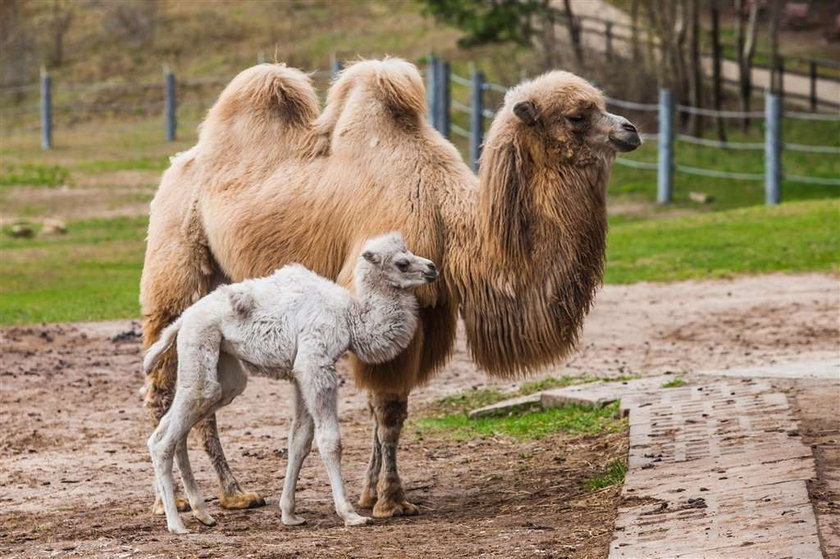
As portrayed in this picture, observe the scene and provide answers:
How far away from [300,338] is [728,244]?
11877 millimetres

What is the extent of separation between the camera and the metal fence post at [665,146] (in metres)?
23.2

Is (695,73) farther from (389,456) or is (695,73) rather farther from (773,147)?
(389,456)

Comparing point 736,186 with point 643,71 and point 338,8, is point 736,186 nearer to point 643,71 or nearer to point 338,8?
point 643,71

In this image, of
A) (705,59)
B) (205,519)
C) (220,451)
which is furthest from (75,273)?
(705,59)

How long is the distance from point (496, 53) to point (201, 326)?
94.0ft

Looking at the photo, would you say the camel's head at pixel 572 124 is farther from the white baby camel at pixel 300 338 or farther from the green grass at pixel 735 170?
the green grass at pixel 735 170

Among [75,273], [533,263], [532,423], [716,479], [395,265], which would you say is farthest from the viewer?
[75,273]

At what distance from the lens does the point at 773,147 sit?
71.5 ft

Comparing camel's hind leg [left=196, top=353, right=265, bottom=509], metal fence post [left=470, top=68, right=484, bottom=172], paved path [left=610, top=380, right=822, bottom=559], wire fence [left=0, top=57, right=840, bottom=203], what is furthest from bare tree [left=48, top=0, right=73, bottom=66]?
camel's hind leg [left=196, top=353, right=265, bottom=509]

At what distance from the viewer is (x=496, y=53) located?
35188 millimetres

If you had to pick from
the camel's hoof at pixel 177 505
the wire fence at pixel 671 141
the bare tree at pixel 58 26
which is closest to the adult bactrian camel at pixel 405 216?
the camel's hoof at pixel 177 505

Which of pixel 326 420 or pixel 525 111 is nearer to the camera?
pixel 326 420

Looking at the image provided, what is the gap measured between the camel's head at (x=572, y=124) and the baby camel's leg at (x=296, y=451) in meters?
1.78

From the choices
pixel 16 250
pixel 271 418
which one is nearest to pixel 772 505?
pixel 271 418
